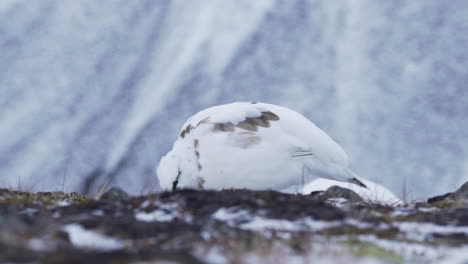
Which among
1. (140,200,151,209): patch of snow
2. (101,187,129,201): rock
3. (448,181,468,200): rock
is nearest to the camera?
(140,200,151,209): patch of snow

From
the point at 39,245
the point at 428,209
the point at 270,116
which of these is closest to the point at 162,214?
the point at 39,245

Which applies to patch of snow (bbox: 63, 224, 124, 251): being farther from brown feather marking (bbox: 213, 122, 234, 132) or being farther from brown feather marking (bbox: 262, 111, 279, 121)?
brown feather marking (bbox: 262, 111, 279, 121)

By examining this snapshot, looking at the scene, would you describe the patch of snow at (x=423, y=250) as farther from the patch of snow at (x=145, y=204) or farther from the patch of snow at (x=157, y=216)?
the patch of snow at (x=145, y=204)

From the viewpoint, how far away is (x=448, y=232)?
351 centimetres

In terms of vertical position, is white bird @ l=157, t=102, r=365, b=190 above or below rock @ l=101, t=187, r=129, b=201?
above

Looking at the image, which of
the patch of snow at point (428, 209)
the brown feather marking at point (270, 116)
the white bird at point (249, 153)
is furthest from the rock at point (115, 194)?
the patch of snow at point (428, 209)

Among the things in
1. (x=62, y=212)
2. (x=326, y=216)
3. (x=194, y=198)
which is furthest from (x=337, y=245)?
(x=62, y=212)

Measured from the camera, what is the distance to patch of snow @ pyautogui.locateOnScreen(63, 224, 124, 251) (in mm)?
2551

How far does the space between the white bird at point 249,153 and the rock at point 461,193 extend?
1.28 m

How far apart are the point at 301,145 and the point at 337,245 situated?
2.69 m

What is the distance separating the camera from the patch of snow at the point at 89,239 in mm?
2551

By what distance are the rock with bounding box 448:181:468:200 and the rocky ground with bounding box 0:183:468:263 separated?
4.58ft

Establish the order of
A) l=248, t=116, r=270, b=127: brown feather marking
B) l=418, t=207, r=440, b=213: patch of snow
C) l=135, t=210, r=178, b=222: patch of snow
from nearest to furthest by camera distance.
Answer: l=135, t=210, r=178, b=222: patch of snow, l=418, t=207, r=440, b=213: patch of snow, l=248, t=116, r=270, b=127: brown feather marking

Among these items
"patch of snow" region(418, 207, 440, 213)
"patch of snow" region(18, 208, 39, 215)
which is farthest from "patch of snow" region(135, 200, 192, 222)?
"patch of snow" region(418, 207, 440, 213)
